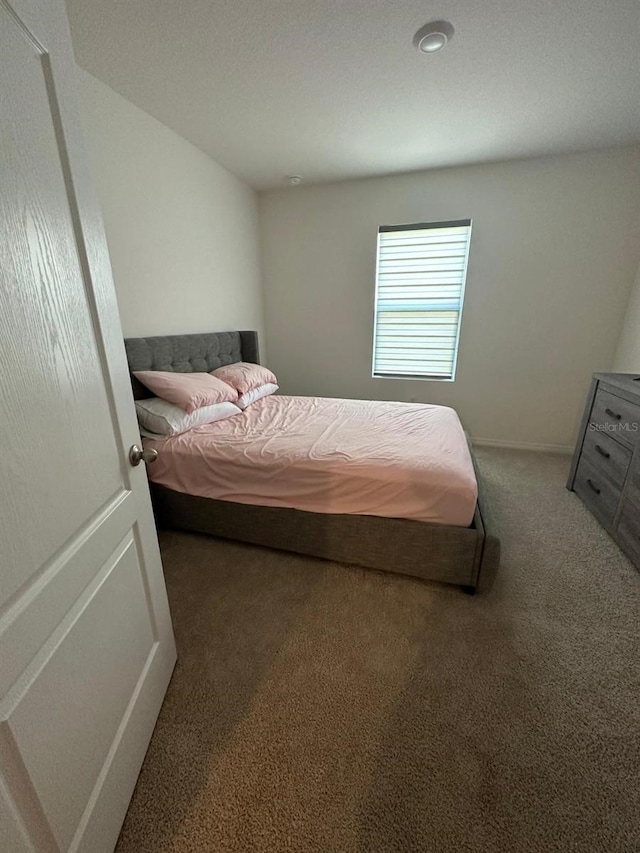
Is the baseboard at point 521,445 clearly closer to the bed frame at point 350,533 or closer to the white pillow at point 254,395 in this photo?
the bed frame at point 350,533

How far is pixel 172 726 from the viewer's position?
1.12 m

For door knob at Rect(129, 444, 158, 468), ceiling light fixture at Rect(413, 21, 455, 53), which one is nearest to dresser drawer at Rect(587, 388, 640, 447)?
ceiling light fixture at Rect(413, 21, 455, 53)

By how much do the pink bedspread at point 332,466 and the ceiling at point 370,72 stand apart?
1.91 meters

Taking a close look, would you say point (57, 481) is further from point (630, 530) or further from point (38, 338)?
point (630, 530)

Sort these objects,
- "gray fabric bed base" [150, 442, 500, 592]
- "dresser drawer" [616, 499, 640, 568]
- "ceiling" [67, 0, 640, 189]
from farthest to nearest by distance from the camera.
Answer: "dresser drawer" [616, 499, 640, 568], "gray fabric bed base" [150, 442, 500, 592], "ceiling" [67, 0, 640, 189]

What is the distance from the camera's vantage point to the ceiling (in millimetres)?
1418

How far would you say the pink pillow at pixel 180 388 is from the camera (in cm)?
207

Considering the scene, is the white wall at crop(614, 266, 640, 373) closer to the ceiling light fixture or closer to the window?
the window

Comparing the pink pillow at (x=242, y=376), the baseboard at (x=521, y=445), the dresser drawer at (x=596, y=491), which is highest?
the pink pillow at (x=242, y=376)

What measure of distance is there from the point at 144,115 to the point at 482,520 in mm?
3115

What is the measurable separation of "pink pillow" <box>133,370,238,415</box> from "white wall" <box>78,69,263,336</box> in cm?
34

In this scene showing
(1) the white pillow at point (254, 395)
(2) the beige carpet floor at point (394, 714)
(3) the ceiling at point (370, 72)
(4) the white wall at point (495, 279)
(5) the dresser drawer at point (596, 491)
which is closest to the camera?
(2) the beige carpet floor at point (394, 714)

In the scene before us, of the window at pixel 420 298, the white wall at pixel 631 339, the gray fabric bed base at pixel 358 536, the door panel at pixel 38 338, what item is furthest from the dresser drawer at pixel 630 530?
the door panel at pixel 38 338

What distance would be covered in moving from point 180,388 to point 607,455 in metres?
2.75
